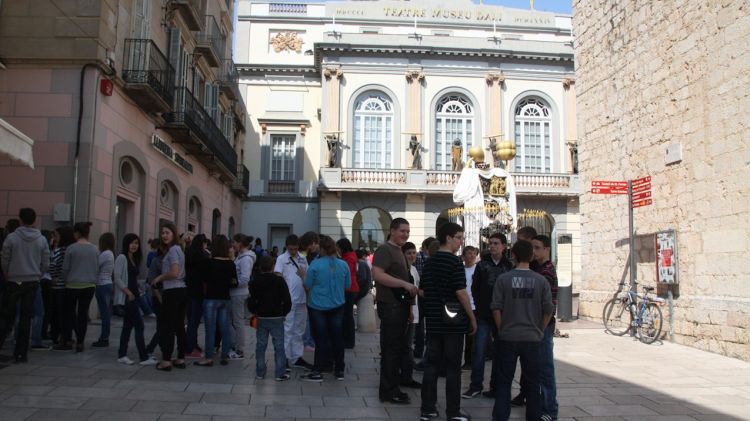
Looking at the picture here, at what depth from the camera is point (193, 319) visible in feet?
25.7

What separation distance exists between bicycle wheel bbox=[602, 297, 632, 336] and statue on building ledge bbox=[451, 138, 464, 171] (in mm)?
15409

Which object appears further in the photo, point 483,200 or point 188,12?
point 188,12

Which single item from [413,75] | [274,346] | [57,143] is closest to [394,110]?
[413,75]

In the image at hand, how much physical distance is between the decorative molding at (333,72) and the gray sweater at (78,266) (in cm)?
2124

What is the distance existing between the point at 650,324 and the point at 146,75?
1074cm

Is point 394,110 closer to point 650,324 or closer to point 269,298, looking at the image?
point 650,324

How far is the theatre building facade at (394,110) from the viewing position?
89.5 ft

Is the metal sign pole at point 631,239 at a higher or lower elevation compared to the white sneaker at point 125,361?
higher

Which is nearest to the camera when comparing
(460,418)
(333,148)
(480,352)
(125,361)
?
(460,418)

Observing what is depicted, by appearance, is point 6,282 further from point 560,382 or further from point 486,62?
point 486,62

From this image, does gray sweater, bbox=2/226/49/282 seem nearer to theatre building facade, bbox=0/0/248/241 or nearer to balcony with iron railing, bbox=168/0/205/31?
theatre building facade, bbox=0/0/248/241

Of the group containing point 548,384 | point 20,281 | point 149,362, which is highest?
point 20,281

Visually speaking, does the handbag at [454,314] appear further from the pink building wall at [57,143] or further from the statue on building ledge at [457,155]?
the statue on building ledge at [457,155]

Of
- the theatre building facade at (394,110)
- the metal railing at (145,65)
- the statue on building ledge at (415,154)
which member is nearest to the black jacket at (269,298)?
Result: the metal railing at (145,65)
